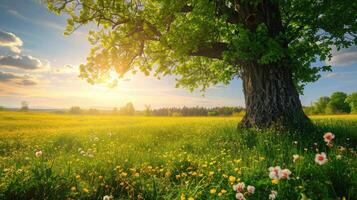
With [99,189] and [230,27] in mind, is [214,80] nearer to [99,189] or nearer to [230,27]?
[230,27]

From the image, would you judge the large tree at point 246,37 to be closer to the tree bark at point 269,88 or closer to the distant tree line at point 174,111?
the tree bark at point 269,88

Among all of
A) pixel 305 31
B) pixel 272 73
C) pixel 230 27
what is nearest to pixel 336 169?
pixel 272 73

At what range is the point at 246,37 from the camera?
10.1m

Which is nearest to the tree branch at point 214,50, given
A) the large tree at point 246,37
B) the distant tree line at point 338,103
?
the large tree at point 246,37

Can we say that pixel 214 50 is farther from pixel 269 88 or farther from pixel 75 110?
pixel 75 110

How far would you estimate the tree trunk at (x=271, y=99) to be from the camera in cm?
1155

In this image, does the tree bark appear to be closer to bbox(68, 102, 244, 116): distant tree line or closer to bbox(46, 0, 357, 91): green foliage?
bbox(46, 0, 357, 91): green foliage

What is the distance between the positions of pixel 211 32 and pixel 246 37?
2.10m

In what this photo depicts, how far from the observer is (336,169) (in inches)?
167

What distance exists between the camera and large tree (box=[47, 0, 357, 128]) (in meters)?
10.9

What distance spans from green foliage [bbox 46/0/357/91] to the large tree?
4cm

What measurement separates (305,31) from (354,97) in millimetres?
67433

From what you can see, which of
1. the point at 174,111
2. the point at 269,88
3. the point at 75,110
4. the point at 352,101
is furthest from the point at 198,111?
the point at 269,88

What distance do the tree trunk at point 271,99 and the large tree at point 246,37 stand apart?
0.13ft
